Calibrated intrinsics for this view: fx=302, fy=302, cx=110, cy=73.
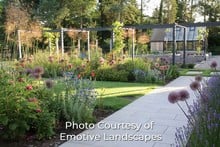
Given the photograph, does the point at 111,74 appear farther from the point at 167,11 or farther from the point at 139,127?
the point at 167,11

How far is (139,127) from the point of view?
4.36m

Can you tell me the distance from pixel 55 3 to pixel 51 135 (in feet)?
79.1

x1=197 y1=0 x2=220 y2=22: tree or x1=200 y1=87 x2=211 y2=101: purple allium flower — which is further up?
x1=197 y1=0 x2=220 y2=22: tree

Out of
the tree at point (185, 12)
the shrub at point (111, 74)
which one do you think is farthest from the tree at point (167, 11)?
the shrub at point (111, 74)

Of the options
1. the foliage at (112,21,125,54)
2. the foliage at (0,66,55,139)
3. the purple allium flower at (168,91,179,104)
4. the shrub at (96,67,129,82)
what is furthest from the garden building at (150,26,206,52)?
the purple allium flower at (168,91,179,104)

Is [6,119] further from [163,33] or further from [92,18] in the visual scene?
[163,33]

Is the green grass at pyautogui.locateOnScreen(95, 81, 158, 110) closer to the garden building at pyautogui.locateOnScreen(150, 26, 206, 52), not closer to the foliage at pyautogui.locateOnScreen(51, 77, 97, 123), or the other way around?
the foliage at pyautogui.locateOnScreen(51, 77, 97, 123)

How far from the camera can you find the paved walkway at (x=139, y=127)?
3.70 meters

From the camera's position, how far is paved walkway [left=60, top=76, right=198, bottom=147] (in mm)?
3703

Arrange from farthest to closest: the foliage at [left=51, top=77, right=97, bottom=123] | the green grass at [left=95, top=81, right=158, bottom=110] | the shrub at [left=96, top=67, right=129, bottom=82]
→ the shrub at [left=96, top=67, right=129, bottom=82] → the green grass at [left=95, top=81, right=158, bottom=110] → the foliage at [left=51, top=77, right=97, bottom=123]

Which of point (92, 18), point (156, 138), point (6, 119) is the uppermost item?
point (92, 18)

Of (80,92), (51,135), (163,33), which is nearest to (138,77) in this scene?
(80,92)

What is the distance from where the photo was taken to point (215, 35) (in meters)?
35.6

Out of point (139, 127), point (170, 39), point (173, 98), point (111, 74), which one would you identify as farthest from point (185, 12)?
point (173, 98)
